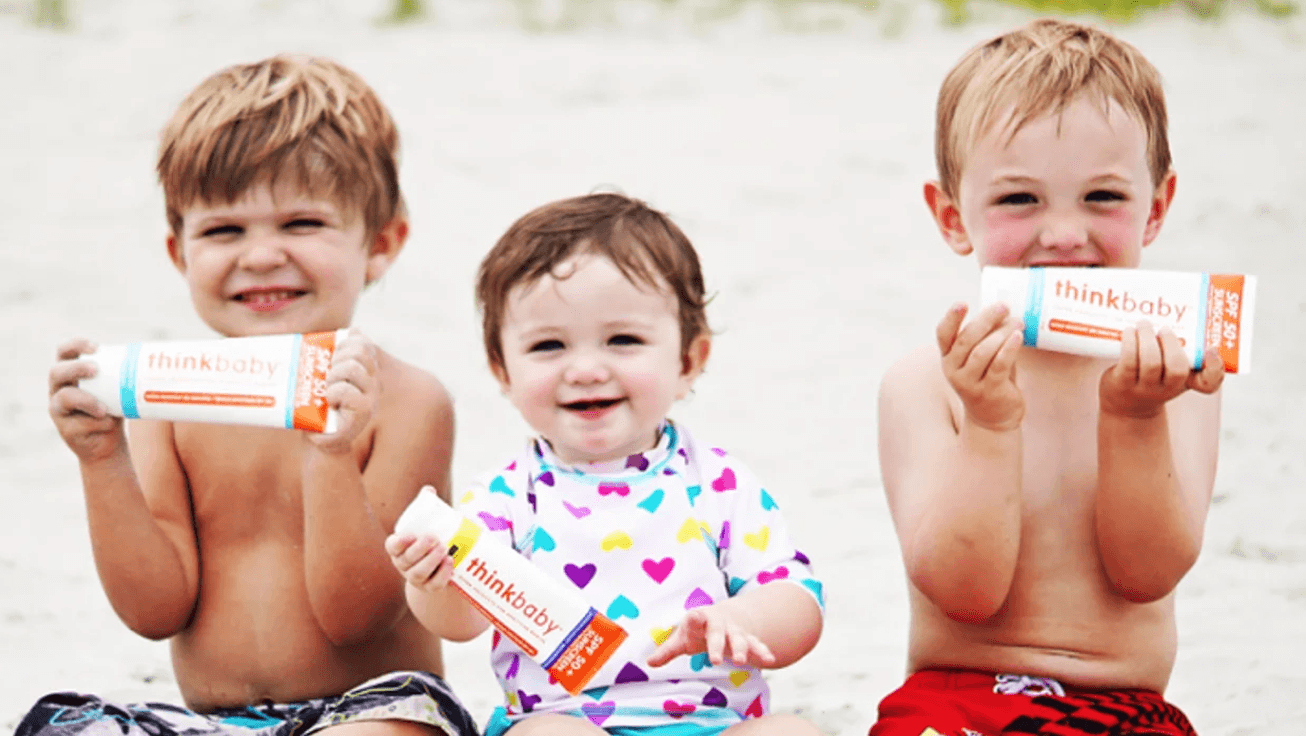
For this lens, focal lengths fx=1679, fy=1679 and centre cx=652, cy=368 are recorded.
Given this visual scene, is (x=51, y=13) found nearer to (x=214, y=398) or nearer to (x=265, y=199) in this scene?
(x=265, y=199)

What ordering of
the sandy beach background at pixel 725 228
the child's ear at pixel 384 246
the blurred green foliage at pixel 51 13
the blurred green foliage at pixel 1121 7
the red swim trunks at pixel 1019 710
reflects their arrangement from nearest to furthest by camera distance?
1. the red swim trunks at pixel 1019 710
2. the child's ear at pixel 384 246
3. the sandy beach background at pixel 725 228
4. the blurred green foliage at pixel 1121 7
5. the blurred green foliage at pixel 51 13

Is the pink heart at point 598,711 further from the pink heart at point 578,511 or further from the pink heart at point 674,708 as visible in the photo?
the pink heart at point 578,511

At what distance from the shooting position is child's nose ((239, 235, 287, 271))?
296cm

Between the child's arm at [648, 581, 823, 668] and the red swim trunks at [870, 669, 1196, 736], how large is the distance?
227 mm

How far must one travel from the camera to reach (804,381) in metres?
5.82

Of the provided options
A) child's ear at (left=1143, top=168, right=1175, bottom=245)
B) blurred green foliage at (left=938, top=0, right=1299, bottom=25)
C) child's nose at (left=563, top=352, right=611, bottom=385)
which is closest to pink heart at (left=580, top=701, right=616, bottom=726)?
child's nose at (left=563, top=352, right=611, bottom=385)

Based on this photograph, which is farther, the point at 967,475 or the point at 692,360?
the point at 692,360

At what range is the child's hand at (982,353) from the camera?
257 centimetres

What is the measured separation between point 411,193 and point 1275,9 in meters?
5.37

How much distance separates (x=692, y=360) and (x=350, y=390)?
58 centimetres

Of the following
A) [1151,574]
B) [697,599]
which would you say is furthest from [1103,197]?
[697,599]

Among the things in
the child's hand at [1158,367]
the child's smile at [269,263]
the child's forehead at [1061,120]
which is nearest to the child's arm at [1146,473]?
the child's hand at [1158,367]

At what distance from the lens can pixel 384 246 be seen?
3215 millimetres

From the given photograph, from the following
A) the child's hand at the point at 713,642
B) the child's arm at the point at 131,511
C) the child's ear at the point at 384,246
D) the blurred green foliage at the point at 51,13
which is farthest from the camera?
the blurred green foliage at the point at 51,13
